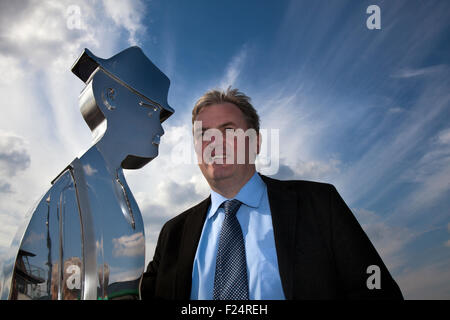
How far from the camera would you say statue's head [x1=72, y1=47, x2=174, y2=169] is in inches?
70.4

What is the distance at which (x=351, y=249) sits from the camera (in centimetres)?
168

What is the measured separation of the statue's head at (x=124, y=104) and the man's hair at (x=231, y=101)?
34 centimetres

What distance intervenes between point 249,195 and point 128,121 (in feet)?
2.93

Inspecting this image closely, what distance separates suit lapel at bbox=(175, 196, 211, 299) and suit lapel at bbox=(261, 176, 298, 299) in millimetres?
517

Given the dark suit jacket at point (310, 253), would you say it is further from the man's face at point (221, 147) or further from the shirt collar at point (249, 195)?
the man's face at point (221, 147)

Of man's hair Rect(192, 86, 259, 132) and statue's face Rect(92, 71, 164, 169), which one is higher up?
man's hair Rect(192, 86, 259, 132)

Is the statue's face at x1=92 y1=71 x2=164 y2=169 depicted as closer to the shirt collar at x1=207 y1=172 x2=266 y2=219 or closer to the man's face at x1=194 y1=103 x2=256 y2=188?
the man's face at x1=194 y1=103 x2=256 y2=188

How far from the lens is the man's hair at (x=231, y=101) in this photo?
88.3 inches

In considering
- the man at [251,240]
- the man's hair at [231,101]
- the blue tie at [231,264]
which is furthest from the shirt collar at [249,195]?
the man's hair at [231,101]

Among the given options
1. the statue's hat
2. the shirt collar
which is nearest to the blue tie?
the shirt collar

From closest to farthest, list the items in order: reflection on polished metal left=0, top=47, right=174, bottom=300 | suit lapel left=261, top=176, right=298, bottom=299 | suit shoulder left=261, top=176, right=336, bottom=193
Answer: reflection on polished metal left=0, top=47, right=174, bottom=300
suit lapel left=261, top=176, right=298, bottom=299
suit shoulder left=261, top=176, right=336, bottom=193

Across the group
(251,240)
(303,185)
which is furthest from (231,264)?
(303,185)
